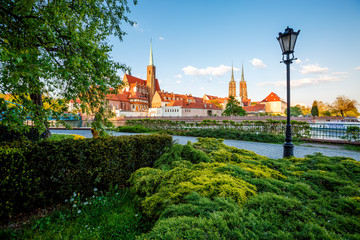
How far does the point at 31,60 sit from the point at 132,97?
80211 millimetres

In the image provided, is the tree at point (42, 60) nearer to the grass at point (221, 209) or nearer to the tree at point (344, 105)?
the grass at point (221, 209)

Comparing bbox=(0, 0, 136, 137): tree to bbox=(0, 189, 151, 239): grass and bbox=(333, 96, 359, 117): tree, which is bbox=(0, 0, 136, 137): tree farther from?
bbox=(333, 96, 359, 117): tree

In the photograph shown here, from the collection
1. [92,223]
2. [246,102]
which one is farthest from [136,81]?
[92,223]

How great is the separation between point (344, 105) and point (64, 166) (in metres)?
78.2

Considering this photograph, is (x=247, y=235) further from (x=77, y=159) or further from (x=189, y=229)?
(x=77, y=159)

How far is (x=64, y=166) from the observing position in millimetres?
3746

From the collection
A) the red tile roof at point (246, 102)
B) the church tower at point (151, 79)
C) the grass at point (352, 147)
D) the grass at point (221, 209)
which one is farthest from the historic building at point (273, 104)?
the grass at point (221, 209)

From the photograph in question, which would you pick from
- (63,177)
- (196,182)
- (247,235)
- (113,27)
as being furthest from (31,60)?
(113,27)

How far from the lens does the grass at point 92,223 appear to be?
2779mm

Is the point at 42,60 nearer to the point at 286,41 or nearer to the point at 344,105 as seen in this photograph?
the point at 286,41

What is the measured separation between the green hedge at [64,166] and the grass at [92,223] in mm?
406

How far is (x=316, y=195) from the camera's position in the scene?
8.26 ft

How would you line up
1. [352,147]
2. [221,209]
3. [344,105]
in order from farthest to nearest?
[344,105]
[352,147]
[221,209]

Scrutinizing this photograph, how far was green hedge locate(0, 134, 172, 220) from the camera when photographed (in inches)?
125
